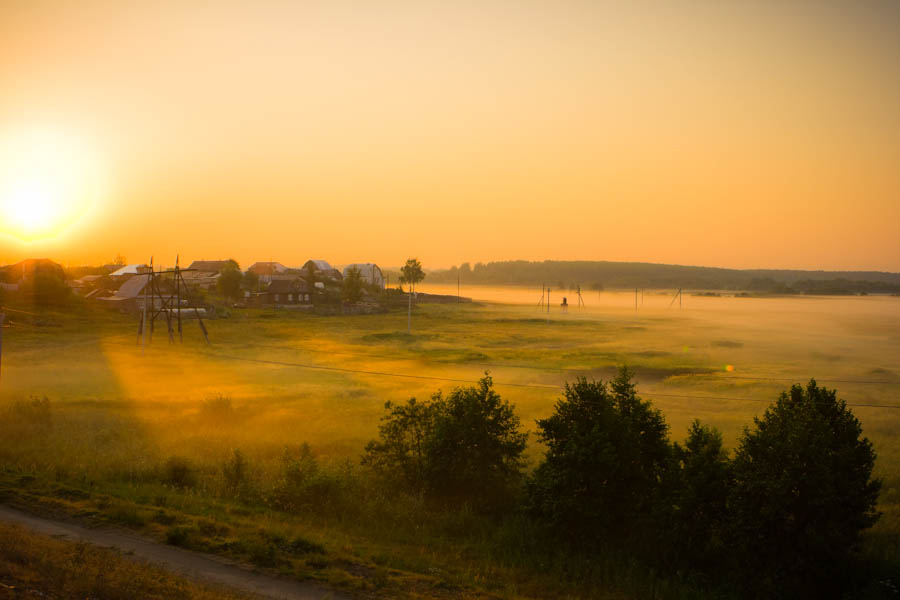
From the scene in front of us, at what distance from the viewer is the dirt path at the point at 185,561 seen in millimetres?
11133

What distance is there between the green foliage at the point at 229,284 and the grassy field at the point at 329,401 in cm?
2496

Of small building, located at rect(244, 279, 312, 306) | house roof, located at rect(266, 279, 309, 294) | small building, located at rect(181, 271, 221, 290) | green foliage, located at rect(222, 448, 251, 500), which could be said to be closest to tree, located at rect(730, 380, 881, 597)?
green foliage, located at rect(222, 448, 251, 500)

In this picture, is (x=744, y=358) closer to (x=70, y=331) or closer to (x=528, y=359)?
(x=528, y=359)

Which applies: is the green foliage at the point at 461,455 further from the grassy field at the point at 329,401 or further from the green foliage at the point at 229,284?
the green foliage at the point at 229,284

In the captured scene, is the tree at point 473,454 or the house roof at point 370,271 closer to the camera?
the tree at point 473,454

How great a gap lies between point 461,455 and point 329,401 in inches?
614

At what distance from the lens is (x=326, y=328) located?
75.8m

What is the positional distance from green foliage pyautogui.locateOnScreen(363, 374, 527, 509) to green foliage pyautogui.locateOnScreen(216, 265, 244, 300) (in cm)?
9130

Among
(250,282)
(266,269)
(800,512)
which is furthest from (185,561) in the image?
(266,269)

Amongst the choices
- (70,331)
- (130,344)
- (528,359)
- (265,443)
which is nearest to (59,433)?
(265,443)

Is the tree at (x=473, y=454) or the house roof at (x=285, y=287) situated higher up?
the house roof at (x=285, y=287)

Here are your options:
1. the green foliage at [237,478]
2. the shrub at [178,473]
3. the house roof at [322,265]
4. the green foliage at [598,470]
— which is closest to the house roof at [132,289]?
the house roof at [322,265]

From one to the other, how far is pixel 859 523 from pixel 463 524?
31.9 ft

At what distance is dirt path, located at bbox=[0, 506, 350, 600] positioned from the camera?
36.5 ft
